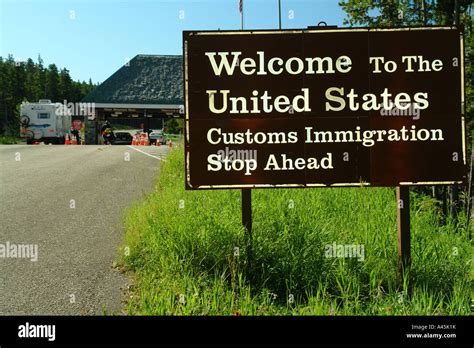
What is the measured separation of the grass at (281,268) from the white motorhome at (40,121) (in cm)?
2381

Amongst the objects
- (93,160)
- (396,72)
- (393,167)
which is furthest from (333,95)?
(93,160)

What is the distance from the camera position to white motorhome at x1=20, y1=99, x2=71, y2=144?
26.7m

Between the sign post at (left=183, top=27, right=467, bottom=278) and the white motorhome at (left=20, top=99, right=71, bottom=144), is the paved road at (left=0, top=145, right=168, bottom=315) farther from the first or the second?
the white motorhome at (left=20, top=99, right=71, bottom=144)

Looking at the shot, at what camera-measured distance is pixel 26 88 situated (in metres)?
81.5

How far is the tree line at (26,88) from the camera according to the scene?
76938 millimetres

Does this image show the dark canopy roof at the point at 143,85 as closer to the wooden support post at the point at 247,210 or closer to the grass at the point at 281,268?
the grass at the point at 281,268

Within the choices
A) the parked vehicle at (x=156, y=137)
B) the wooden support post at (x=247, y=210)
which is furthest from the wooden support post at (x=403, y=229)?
the parked vehicle at (x=156, y=137)

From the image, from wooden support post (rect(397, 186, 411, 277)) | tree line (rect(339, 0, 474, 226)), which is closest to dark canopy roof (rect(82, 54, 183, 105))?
tree line (rect(339, 0, 474, 226))

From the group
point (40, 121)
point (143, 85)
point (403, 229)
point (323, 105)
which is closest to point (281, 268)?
point (403, 229)

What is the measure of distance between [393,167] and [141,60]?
35.2m

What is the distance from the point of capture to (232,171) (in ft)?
14.4
